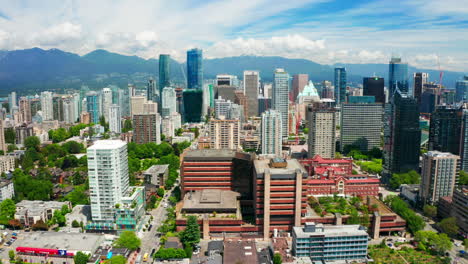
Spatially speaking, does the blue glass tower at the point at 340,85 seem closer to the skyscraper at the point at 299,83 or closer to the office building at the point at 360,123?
the skyscraper at the point at 299,83

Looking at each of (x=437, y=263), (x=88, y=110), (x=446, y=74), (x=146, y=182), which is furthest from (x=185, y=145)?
(x=446, y=74)

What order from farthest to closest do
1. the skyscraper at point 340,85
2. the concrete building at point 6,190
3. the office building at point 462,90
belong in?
the skyscraper at point 340,85
the office building at point 462,90
the concrete building at point 6,190

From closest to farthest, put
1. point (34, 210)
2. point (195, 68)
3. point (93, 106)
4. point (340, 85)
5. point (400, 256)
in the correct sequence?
point (400, 256), point (34, 210), point (93, 106), point (340, 85), point (195, 68)

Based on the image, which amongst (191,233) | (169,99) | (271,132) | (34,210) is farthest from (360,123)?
(34,210)

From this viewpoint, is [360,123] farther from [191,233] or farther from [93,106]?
[93,106]

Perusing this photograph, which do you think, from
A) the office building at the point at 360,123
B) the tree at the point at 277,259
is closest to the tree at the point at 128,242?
the tree at the point at 277,259
